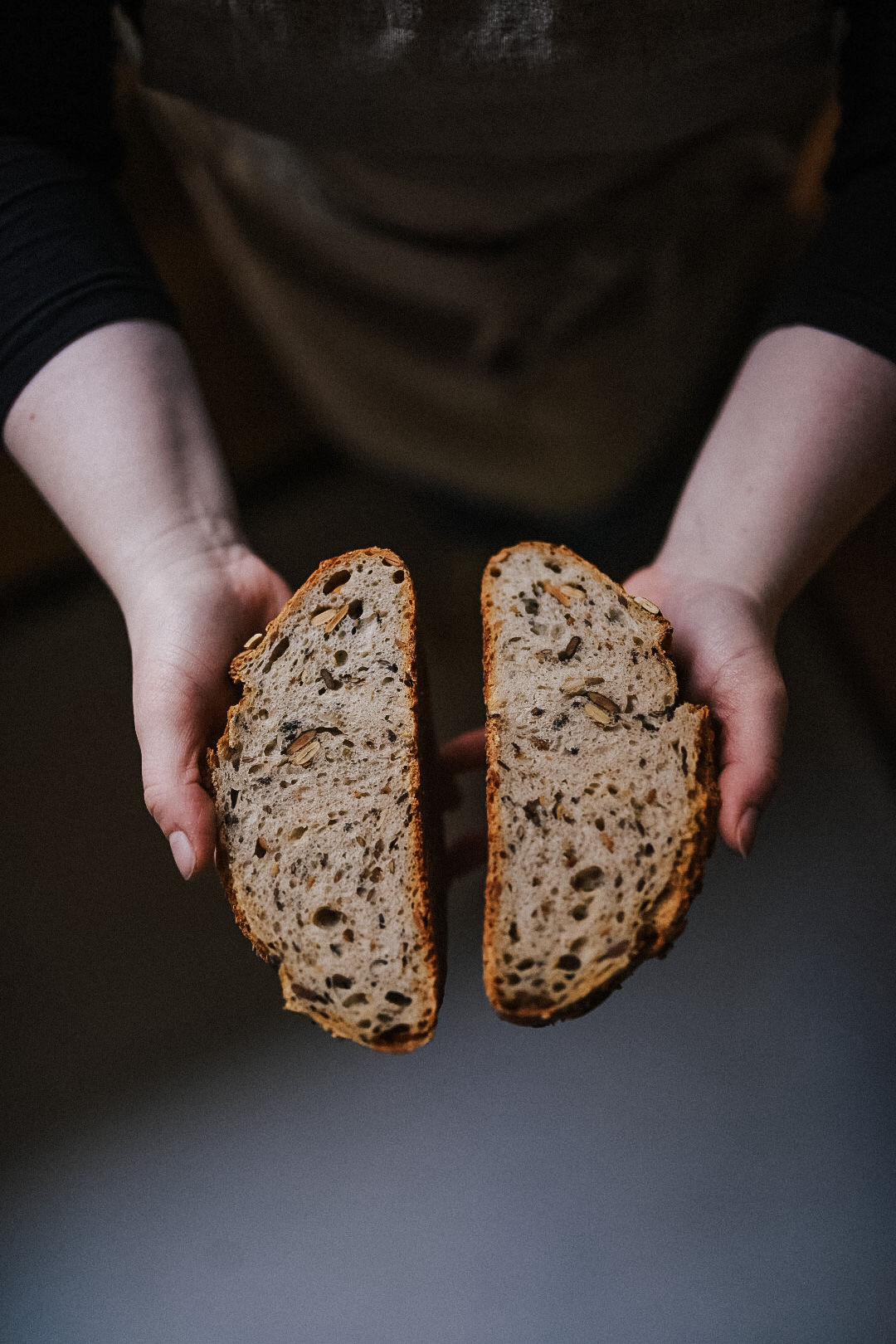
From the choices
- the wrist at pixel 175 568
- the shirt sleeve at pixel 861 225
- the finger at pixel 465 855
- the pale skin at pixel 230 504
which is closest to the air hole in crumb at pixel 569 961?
the pale skin at pixel 230 504

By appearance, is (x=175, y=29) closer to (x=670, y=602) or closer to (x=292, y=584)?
(x=670, y=602)

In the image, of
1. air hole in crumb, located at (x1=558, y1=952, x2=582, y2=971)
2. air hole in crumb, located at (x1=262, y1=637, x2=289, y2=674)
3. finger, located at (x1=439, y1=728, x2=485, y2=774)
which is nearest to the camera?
air hole in crumb, located at (x1=558, y1=952, x2=582, y2=971)

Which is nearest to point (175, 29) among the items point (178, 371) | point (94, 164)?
point (94, 164)

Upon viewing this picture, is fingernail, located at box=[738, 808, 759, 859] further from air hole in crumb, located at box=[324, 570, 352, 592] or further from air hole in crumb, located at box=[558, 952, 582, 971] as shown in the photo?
air hole in crumb, located at box=[324, 570, 352, 592]

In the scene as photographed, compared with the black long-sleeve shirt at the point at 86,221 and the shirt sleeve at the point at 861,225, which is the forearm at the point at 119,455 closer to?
the black long-sleeve shirt at the point at 86,221

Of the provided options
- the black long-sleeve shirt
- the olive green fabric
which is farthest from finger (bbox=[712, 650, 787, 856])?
the olive green fabric

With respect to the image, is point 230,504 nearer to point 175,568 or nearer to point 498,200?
point 175,568

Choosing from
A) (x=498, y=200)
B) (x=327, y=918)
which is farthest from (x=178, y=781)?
(x=498, y=200)
